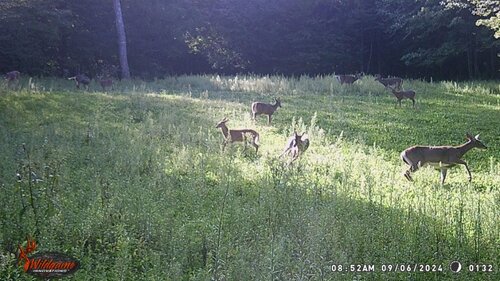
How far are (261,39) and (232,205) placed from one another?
29.7 m

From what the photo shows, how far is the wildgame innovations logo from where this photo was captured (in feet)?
12.8

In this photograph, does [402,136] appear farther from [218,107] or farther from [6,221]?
[6,221]

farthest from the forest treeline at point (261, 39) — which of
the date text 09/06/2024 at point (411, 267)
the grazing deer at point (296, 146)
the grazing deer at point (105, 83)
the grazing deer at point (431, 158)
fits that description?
the date text 09/06/2024 at point (411, 267)

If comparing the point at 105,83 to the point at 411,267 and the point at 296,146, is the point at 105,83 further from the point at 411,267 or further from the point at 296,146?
the point at 411,267

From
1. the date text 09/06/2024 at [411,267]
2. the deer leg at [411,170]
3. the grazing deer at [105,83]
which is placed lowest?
the date text 09/06/2024 at [411,267]

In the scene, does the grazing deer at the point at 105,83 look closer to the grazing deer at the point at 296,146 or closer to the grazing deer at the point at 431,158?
the grazing deer at the point at 296,146

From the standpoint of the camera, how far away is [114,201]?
5105mm

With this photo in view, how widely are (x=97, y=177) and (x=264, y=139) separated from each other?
13.9 ft

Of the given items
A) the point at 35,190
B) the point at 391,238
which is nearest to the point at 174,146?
the point at 35,190

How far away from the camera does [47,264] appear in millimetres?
3934

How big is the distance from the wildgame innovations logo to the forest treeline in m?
22.5

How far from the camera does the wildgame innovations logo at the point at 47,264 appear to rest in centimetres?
390

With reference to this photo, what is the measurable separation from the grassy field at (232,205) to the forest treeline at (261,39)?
18.4m

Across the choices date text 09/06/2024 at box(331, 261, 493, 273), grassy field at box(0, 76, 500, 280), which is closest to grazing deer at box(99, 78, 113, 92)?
grassy field at box(0, 76, 500, 280)
